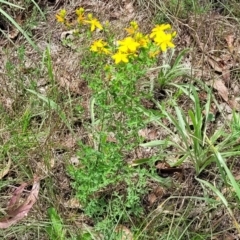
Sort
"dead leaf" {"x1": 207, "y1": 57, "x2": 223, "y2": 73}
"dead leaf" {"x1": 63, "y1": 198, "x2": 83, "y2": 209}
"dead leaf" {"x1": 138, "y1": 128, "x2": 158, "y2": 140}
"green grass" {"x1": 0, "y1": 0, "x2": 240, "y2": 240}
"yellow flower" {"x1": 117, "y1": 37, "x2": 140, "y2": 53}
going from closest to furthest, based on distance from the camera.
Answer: "yellow flower" {"x1": 117, "y1": 37, "x2": 140, "y2": 53} < "green grass" {"x1": 0, "y1": 0, "x2": 240, "y2": 240} < "dead leaf" {"x1": 63, "y1": 198, "x2": 83, "y2": 209} < "dead leaf" {"x1": 138, "y1": 128, "x2": 158, "y2": 140} < "dead leaf" {"x1": 207, "y1": 57, "x2": 223, "y2": 73}

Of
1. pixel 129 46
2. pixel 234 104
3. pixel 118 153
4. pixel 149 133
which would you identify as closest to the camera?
pixel 129 46

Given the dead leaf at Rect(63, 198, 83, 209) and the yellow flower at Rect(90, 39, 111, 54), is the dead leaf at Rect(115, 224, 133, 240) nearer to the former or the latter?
the dead leaf at Rect(63, 198, 83, 209)

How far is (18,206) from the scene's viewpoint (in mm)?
2025

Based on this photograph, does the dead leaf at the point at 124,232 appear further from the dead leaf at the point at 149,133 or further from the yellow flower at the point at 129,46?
the yellow flower at the point at 129,46

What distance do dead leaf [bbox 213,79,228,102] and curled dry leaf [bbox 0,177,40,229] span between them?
39.0 inches

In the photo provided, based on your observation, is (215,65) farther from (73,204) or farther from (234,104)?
(73,204)

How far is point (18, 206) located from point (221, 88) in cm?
113

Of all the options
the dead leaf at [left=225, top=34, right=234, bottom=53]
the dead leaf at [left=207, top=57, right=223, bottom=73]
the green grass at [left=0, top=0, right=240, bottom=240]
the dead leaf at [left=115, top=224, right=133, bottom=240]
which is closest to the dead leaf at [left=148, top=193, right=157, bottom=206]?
the green grass at [left=0, top=0, right=240, bottom=240]

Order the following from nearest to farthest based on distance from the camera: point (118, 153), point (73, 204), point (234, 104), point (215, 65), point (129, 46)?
1. point (129, 46)
2. point (118, 153)
3. point (73, 204)
4. point (234, 104)
5. point (215, 65)

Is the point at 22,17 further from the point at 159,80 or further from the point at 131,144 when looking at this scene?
the point at 131,144

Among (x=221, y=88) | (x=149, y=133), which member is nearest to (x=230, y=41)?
(x=221, y=88)

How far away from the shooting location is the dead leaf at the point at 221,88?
259 cm

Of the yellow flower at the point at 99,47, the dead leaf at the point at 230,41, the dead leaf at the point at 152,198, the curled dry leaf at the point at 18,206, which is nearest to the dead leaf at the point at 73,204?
the curled dry leaf at the point at 18,206

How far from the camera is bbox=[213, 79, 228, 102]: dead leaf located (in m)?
2.59
